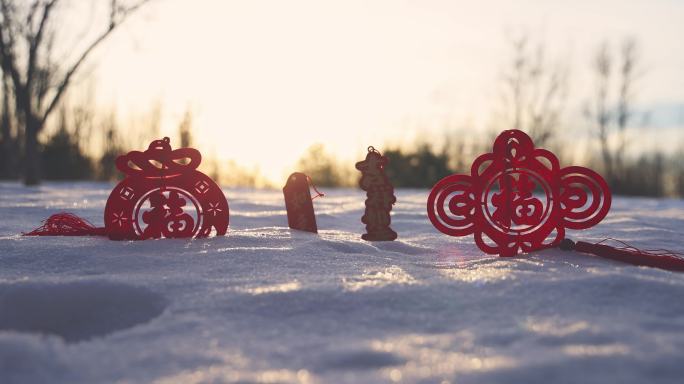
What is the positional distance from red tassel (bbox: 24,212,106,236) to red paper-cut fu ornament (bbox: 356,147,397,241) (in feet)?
4.70

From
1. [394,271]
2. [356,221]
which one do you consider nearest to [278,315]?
[394,271]

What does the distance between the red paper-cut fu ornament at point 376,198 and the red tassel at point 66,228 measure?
56.4 inches

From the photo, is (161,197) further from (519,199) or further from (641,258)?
(641,258)

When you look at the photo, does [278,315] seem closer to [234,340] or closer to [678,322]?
[234,340]

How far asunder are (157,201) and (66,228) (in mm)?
563

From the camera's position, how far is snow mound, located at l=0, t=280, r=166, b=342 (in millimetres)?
1729

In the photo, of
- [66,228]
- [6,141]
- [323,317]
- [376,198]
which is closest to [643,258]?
[376,198]

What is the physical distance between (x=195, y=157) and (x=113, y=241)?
1.98 feet

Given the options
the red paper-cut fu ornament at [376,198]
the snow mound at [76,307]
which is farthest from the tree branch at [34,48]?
the snow mound at [76,307]

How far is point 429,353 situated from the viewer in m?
1.46

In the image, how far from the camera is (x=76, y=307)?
1.83m

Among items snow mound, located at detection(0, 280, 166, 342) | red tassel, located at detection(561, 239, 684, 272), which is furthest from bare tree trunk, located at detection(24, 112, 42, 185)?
red tassel, located at detection(561, 239, 684, 272)

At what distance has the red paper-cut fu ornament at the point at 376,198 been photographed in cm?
320

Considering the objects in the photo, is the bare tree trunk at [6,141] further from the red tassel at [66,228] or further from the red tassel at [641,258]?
the red tassel at [641,258]
